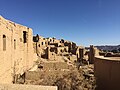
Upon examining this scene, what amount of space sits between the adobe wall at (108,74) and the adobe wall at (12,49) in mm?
5329

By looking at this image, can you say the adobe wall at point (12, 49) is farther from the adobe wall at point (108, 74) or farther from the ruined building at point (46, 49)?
the ruined building at point (46, 49)

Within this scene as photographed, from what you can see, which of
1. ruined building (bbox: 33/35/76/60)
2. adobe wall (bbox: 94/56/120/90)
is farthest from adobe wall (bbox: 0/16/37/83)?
ruined building (bbox: 33/35/76/60)

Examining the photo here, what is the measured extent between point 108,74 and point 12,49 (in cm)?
639

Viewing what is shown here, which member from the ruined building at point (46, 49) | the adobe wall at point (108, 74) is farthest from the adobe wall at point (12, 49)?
the ruined building at point (46, 49)

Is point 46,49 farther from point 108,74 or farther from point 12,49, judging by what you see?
point 108,74

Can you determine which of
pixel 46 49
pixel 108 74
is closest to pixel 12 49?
pixel 108 74

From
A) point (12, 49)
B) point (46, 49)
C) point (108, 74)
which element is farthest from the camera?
point (46, 49)

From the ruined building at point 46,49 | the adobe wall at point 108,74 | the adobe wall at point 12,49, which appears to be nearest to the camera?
the adobe wall at point 108,74

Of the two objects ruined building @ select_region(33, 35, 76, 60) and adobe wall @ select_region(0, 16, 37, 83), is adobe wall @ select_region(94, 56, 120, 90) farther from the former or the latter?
ruined building @ select_region(33, 35, 76, 60)

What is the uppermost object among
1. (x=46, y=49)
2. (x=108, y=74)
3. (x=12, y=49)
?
(x=46, y=49)

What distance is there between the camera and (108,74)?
853 cm

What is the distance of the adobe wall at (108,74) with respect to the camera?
807cm

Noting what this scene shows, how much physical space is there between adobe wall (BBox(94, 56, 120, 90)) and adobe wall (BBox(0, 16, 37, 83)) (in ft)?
17.5

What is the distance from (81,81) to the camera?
934 cm
